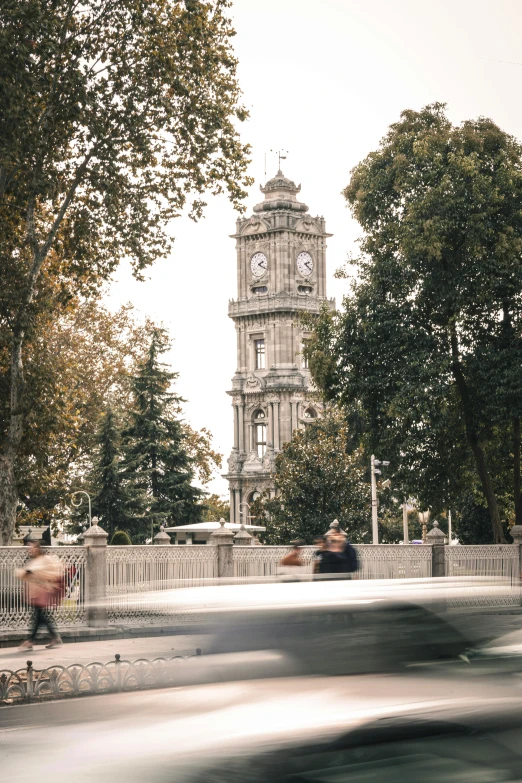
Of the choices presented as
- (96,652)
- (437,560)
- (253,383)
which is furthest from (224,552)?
(253,383)

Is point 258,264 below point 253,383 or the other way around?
the other way around

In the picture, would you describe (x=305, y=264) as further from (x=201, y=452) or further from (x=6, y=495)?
(x=6, y=495)

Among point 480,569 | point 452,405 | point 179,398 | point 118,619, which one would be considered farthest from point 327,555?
point 179,398

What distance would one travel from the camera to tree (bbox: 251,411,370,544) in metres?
55.4

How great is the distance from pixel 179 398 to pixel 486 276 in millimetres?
39238

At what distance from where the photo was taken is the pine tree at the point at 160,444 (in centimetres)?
6581

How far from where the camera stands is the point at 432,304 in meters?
31.6

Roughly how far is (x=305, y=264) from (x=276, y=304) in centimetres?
471

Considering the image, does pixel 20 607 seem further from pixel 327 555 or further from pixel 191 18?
pixel 191 18

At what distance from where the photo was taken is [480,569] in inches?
1205

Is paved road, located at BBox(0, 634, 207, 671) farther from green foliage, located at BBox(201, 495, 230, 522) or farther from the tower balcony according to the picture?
green foliage, located at BBox(201, 495, 230, 522)

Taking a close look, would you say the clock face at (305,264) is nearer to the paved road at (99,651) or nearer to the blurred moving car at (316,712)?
the paved road at (99,651)

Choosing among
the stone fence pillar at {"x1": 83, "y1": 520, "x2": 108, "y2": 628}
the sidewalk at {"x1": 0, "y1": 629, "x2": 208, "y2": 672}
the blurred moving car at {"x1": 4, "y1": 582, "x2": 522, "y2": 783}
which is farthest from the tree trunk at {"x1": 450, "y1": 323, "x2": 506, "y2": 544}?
the blurred moving car at {"x1": 4, "y1": 582, "x2": 522, "y2": 783}

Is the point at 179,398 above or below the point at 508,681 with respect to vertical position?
above
